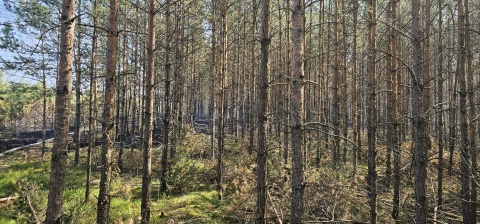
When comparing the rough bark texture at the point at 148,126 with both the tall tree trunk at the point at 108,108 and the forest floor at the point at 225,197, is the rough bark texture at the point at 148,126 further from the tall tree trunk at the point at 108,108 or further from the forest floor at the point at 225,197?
the tall tree trunk at the point at 108,108

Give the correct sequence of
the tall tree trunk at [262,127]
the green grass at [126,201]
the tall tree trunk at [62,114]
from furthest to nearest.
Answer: the green grass at [126,201] < the tall tree trunk at [262,127] < the tall tree trunk at [62,114]

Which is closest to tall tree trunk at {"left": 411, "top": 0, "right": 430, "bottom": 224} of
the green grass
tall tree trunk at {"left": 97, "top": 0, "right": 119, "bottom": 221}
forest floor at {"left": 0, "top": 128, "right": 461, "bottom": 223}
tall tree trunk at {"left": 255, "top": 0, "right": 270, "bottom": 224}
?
forest floor at {"left": 0, "top": 128, "right": 461, "bottom": 223}

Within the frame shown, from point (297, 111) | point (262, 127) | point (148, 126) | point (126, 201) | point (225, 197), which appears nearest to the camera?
point (297, 111)

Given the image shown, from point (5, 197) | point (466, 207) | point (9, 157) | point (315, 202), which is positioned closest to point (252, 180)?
point (315, 202)

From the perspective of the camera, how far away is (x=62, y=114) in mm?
3951

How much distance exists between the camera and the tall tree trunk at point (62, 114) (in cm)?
388

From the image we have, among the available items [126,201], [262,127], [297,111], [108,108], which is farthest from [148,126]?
[297,111]

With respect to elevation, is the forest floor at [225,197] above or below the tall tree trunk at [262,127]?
below

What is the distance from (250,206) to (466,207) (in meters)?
5.02

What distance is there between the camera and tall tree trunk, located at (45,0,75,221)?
12.7 ft

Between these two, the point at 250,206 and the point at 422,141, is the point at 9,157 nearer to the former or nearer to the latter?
the point at 250,206

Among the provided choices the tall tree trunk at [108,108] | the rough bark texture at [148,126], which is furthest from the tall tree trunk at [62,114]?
the rough bark texture at [148,126]

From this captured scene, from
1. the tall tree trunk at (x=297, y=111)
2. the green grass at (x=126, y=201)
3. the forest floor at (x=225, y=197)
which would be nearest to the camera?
the tall tree trunk at (x=297, y=111)

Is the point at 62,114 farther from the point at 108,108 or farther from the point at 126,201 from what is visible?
the point at 126,201
